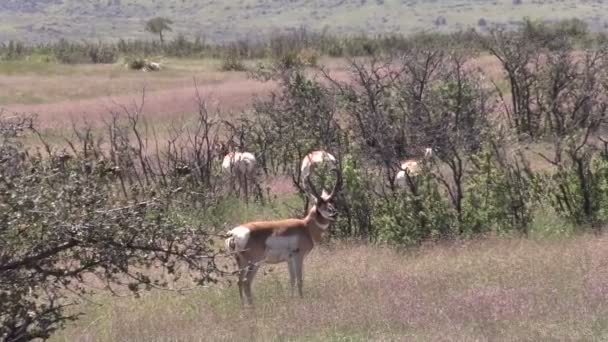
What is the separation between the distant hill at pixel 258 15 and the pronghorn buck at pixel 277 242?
106 meters

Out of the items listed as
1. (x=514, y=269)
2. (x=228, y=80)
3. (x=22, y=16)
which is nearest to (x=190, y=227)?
(x=514, y=269)

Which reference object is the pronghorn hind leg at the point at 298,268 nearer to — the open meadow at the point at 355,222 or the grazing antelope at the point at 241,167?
the open meadow at the point at 355,222

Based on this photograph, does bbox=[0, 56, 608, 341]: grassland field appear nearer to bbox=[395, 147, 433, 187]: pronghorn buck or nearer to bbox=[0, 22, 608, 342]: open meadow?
bbox=[0, 22, 608, 342]: open meadow

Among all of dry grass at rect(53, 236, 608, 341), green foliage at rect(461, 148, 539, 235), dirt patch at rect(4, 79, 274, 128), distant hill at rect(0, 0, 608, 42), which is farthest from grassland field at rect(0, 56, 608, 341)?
distant hill at rect(0, 0, 608, 42)

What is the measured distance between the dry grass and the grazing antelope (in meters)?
6.39

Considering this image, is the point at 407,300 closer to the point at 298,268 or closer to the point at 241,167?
the point at 298,268

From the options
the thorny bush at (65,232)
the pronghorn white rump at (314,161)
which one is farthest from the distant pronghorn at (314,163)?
the thorny bush at (65,232)

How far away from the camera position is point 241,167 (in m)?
21.0

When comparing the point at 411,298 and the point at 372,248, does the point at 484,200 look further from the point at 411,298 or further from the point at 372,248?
the point at 411,298

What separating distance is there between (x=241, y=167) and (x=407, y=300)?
33.8 ft

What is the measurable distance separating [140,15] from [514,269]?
14743 centimetres

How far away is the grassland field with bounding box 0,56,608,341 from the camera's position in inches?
384

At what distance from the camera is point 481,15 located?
138 metres

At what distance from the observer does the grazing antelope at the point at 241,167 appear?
20.9m
